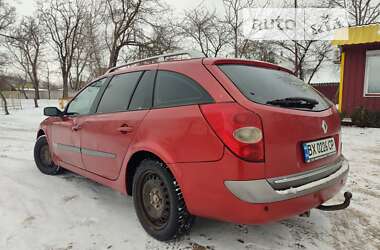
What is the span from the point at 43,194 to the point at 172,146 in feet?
7.70

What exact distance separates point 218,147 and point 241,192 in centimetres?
36

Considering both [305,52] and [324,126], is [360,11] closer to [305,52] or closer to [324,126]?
[305,52]

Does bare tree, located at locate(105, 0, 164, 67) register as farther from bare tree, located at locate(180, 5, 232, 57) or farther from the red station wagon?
the red station wagon

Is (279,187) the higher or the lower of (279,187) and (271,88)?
the lower

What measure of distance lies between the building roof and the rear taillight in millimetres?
10133

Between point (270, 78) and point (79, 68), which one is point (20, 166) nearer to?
point (270, 78)

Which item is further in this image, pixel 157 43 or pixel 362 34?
pixel 157 43

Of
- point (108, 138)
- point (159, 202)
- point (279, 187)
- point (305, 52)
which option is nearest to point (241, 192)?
point (279, 187)

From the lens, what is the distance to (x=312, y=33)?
69.0 ft

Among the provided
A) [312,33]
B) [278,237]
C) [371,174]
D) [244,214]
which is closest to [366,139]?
[371,174]

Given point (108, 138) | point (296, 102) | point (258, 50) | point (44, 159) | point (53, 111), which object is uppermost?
point (258, 50)

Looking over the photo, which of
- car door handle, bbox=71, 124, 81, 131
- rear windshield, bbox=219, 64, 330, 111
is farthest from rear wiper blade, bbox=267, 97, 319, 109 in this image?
car door handle, bbox=71, 124, 81, 131

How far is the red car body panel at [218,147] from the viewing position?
2195 mm

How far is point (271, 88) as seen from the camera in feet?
8.57
